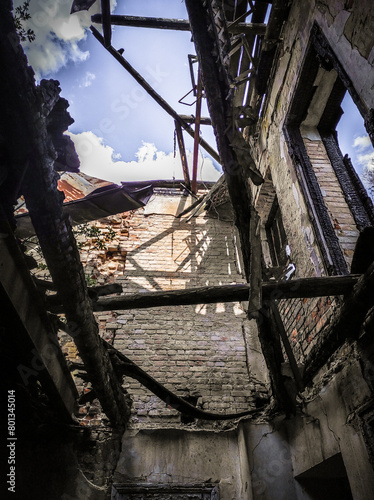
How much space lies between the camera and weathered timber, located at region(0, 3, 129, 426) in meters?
1.38

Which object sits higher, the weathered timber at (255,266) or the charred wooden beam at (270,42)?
the charred wooden beam at (270,42)

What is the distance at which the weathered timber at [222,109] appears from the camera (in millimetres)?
2338

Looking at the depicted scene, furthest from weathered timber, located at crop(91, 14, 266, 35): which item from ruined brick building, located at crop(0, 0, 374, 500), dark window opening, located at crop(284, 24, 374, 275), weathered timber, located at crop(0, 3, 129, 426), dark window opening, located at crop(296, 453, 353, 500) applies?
dark window opening, located at crop(296, 453, 353, 500)

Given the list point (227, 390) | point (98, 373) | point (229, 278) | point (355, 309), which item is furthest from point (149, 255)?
point (355, 309)

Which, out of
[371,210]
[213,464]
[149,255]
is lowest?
[213,464]

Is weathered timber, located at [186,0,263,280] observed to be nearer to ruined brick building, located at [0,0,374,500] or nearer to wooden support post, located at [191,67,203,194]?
ruined brick building, located at [0,0,374,500]

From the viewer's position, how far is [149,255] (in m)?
5.62

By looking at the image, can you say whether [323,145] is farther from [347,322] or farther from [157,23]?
[157,23]

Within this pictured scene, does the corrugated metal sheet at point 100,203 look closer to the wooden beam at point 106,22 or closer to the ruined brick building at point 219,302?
the ruined brick building at point 219,302

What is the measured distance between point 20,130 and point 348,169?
11.6 ft

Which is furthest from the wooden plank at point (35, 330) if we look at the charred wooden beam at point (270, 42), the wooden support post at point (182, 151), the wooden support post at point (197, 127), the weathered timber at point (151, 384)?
the wooden support post at point (182, 151)

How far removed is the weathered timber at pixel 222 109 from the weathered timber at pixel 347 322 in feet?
2.93

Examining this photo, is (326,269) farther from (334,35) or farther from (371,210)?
(334,35)

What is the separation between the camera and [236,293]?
2.38 meters
